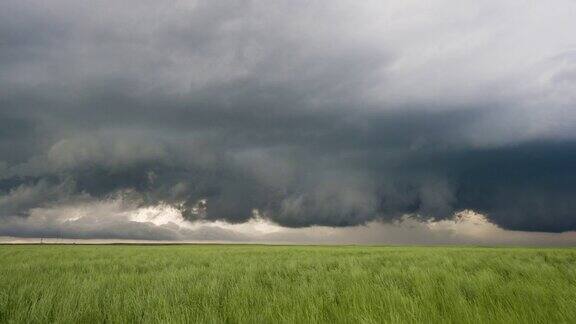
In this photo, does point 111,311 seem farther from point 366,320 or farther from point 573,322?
point 573,322

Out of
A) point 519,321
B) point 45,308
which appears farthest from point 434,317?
point 45,308

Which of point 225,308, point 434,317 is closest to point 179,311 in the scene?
point 225,308

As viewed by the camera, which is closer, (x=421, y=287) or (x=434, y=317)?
(x=434, y=317)

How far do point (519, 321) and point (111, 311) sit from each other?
410 cm

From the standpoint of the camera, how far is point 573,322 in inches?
135

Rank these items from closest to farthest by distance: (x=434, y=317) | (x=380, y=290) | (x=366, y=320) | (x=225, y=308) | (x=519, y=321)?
(x=366, y=320) → (x=519, y=321) → (x=434, y=317) → (x=225, y=308) → (x=380, y=290)

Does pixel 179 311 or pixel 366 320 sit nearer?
pixel 366 320

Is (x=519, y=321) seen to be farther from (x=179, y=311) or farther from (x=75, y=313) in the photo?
(x=75, y=313)

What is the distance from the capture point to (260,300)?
4.93 m

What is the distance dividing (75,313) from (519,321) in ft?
13.6

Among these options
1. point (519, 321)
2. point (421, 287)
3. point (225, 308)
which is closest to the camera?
point (519, 321)

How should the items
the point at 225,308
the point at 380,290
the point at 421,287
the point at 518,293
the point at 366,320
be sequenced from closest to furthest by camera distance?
the point at 366,320 → the point at 225,308 → the point at 518,293 → the point at 380,290 → the point at 421,287

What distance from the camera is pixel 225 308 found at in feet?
14.5

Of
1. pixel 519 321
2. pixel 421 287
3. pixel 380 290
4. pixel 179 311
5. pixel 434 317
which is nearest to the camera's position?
pixel 519 321
